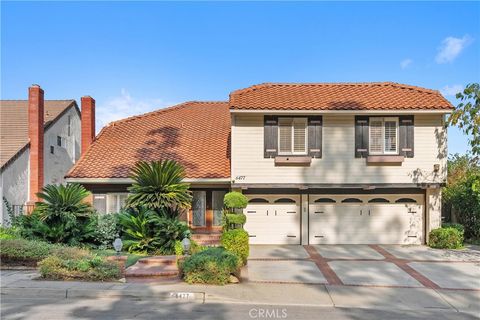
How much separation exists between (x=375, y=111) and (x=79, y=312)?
11875 millimetres

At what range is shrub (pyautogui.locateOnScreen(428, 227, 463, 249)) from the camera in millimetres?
14047

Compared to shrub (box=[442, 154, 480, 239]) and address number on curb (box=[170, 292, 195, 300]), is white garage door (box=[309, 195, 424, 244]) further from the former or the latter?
address number on curb (box=[170, 292, 195, 300])

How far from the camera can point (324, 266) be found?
11.5 metres

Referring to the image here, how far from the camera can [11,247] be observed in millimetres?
10883

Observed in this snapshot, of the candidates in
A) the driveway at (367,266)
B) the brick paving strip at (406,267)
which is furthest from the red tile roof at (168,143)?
the brick paving strip at (406,267)

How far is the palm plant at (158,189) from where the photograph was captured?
1257 centimetres

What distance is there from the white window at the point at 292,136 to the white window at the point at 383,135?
267 cm

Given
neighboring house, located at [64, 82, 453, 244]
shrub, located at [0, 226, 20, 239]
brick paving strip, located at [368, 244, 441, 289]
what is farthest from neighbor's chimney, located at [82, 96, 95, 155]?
brick paving strip, located at [368, 244, 441, 289]

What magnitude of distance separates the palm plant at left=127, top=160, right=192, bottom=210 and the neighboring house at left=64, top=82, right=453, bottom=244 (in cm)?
183

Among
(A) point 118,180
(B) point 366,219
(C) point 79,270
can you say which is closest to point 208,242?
(A) point 118,180

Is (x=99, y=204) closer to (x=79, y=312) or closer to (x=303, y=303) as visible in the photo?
(x=79, y=312)

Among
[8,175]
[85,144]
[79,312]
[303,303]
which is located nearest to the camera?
[79,312]

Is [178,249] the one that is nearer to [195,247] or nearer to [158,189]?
[195,247]

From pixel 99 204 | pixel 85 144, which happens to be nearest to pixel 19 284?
pixel 99 204
